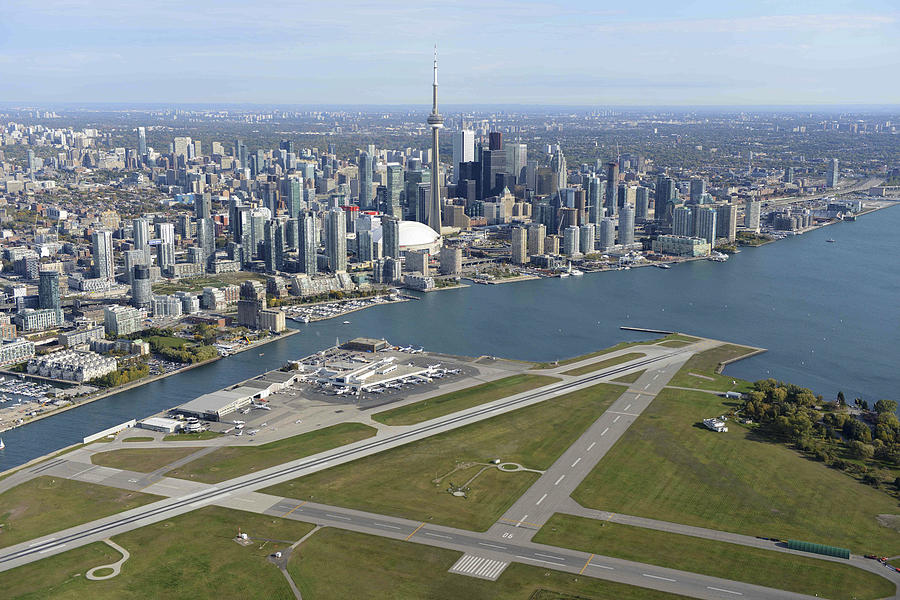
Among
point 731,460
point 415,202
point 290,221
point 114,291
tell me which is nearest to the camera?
point 731,460

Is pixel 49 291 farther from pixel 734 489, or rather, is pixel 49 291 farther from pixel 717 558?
pixel 717 558

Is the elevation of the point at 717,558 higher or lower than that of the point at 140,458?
lower

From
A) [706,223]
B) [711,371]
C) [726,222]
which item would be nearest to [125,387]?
[711,371]

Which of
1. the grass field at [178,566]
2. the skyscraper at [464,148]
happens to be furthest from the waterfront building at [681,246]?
the grass field at [178,566]

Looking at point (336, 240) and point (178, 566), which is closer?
point (178, 566)

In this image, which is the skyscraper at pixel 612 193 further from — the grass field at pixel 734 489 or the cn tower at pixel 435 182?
the grass field at pixel 734 489

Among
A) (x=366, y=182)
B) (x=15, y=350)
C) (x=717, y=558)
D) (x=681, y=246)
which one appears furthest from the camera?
(x=366, y=182)

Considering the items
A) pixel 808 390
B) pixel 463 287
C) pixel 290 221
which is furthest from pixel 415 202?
pixel 808 390

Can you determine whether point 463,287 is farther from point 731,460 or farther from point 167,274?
point 731,460
